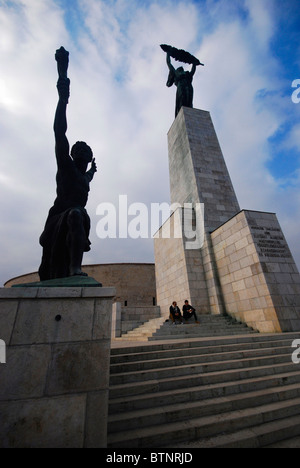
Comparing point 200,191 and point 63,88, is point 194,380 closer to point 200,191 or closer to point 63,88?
point 63,88

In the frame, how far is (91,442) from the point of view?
78.6 inches

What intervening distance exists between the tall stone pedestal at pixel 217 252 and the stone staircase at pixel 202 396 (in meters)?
2.93

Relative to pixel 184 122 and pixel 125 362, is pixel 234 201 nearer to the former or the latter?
pixel 184 122

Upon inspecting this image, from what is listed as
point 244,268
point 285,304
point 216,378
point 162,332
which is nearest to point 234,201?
point 244,268

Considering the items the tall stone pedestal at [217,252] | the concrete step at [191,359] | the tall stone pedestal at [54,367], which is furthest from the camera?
the tall stone pedestal at [217,252]

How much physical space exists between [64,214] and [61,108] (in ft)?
5.73

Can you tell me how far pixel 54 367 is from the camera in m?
2.16

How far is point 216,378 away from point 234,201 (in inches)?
440

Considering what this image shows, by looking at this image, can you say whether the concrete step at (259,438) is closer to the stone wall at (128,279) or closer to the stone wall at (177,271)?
the stone wall at (177,271)

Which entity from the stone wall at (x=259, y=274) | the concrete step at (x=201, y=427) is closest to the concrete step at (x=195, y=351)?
the concrete step at (x=201, y=427)

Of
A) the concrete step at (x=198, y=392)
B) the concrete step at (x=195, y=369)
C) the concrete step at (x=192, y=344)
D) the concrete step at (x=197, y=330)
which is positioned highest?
the concrete step at (x=197, y=330)

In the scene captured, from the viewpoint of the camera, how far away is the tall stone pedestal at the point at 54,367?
197cm

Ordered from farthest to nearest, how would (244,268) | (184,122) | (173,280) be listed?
(184,122), (173,280), (244,268)

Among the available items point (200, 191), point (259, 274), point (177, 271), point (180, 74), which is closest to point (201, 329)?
point (259, 274)
